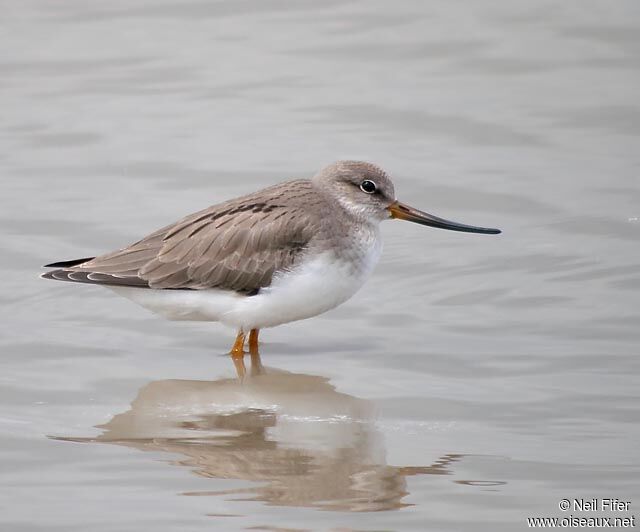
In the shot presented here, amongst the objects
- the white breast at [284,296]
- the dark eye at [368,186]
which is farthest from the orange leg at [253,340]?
the dark eye at [368,186]

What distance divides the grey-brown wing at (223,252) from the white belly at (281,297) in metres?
0.08

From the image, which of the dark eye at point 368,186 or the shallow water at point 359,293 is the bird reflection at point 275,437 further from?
the dark eye at point 368,186

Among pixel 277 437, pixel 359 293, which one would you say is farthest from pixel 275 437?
pixel 359 293

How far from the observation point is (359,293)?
445 inches

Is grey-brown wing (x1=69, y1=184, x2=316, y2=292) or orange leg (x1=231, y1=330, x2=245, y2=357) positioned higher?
grey-brown wing (x1=69, y1=184, x2=316, y2=292)

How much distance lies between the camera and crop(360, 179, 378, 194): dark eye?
10.6 meters

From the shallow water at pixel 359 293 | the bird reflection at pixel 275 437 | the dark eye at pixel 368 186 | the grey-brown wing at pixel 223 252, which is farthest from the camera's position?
the dark eye at pixel 368 186

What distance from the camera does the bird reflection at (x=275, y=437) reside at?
25.0ft

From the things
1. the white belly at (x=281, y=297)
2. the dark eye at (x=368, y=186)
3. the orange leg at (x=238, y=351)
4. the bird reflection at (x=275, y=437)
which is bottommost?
the bird reflection at (x=275, y=437)

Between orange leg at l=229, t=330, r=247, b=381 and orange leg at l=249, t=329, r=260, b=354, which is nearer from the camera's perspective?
orange leg at l=229, t=330, r=247, b=381

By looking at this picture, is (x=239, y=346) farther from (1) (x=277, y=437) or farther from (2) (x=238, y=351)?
(1) (x=277, y=437)

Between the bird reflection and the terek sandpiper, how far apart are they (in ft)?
1.68

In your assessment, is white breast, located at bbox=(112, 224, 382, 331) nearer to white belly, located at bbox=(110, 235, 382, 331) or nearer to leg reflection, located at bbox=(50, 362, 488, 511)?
white belly, located at bbox=(110, 235, 382, 331)

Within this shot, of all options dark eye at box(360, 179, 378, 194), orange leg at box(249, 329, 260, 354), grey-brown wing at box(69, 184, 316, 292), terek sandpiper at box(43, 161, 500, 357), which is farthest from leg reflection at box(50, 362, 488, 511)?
dark eye at box(360, 179, 378, 194)
